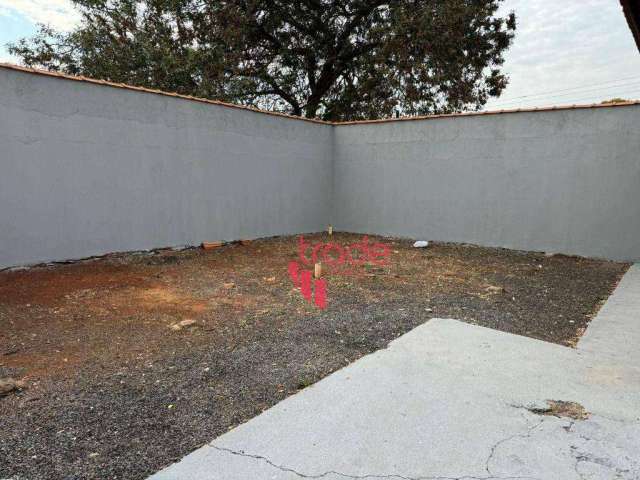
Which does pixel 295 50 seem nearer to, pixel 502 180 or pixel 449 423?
pixel 502 180

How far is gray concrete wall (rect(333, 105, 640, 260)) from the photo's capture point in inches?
243

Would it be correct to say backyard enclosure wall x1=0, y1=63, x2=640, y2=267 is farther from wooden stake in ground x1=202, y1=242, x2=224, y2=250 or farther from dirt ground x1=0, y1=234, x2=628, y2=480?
dirt ground x1=0, y1=234, x2=628, y2=480

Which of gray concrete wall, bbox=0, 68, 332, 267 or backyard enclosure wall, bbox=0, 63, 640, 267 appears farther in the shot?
backyard enclosure wall, bbox=0, 63, 640, 267

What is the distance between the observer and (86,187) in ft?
17.5

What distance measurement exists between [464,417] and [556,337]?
62.5 inches

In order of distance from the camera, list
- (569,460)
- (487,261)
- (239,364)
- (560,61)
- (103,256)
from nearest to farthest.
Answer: (569,460), (239,364), (103,256), (487,261), (560,61)

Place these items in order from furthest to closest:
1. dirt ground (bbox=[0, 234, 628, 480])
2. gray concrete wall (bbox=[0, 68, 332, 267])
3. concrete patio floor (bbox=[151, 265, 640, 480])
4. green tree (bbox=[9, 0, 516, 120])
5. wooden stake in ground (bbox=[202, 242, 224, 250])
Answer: green tree (bbox=[9, 0, 516, 120]), wooden stake in ground (bbox=[202, 242, 224, 250]), gray concrete wall (bbox=[0, 68, 332, 267]), dirt ground (bbox=[0, 234, 628, 480]), concrete patio floor (bbox=[151, 265, 640, 480])

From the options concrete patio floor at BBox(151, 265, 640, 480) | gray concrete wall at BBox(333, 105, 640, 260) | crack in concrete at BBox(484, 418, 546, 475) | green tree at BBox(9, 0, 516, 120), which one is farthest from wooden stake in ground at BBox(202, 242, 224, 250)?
green tree at BBox(9, 0, 516, 120)

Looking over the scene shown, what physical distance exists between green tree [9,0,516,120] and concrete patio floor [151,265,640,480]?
939 centimetres

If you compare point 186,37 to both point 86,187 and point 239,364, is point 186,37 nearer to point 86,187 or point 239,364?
point 86,187

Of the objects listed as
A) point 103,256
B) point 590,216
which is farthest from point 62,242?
point 590,216

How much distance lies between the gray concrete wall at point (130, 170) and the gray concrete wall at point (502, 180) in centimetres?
147

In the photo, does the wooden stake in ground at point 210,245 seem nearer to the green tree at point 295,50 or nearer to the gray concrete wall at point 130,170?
the gray concrete wall at point 130,170

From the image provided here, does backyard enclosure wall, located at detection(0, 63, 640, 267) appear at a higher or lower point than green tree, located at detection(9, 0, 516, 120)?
lower
